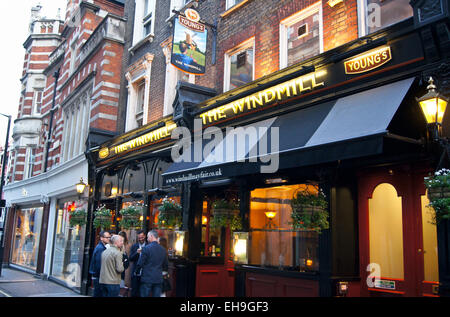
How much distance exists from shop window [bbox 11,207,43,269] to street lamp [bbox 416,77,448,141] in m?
20.8

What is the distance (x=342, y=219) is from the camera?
→ 743 centimetres

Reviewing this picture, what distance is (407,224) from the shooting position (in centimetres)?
701

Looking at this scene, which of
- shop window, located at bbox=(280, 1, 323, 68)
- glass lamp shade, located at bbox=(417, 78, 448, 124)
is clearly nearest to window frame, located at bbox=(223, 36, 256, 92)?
shop window, located at bbox=(280, 1, 323, 68)

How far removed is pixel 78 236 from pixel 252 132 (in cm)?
1078

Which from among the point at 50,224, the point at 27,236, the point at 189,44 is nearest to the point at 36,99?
the point at 27,236

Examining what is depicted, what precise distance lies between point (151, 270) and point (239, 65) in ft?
18.1

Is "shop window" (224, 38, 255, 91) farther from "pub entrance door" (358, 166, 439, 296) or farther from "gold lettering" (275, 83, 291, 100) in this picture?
"pub entrance door" (358, 166, 439, 296)

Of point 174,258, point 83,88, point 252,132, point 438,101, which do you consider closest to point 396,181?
point 438,101

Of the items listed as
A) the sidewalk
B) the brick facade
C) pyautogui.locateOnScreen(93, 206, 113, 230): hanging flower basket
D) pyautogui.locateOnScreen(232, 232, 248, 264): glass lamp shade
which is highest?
the brick facade

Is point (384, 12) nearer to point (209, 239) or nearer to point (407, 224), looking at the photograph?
point (407, 224)

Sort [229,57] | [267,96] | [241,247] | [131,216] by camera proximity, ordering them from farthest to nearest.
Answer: [131,216]
[229,57]
[241,247]
[267,96]

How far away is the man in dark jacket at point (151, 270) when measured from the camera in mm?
8016

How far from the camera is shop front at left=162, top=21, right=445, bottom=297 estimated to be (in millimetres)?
6385

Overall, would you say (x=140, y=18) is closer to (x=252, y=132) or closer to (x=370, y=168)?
Result: (x=252, y=132)
